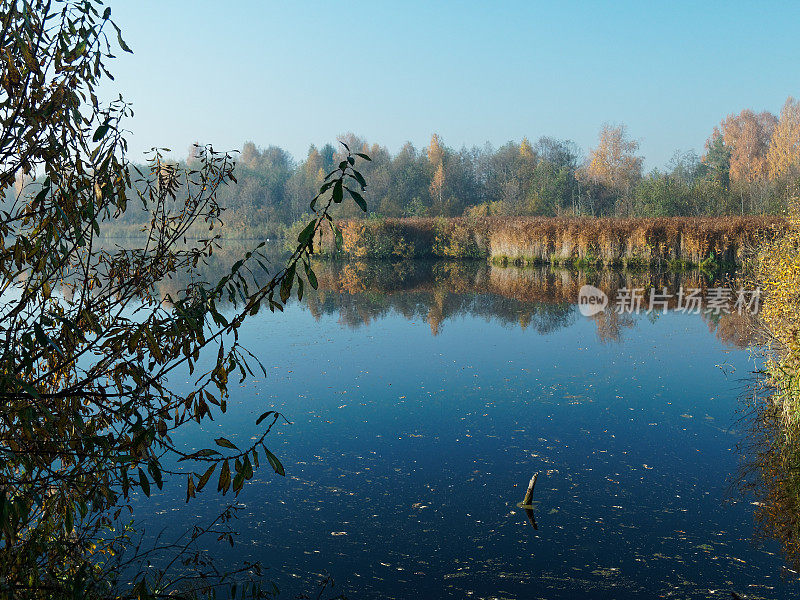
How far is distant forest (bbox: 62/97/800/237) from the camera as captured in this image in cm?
3169

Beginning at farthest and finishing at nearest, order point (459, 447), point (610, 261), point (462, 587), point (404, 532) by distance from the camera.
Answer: point (610, 261), point (459, 447), point (404, 532), point (462, 587)

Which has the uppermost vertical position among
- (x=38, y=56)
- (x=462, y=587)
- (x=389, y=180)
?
(x=389, y=180)

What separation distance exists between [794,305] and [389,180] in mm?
41883

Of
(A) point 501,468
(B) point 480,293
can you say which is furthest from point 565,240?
(A) point 501,468

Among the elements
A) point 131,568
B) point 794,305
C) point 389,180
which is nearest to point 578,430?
point 794,305

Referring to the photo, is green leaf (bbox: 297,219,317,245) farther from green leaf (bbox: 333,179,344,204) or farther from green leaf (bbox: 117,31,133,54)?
green leaf (bbox: 117,31,133,54)

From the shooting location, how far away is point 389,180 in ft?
157

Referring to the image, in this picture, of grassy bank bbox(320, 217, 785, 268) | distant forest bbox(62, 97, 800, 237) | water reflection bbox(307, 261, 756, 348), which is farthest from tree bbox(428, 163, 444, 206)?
water reflection bbox(307, 261, 756, 348)

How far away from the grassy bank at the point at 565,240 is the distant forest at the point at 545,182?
6.10 m

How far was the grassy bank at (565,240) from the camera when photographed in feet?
70.5

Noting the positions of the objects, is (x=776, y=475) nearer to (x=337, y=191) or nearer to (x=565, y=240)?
(x=337, y=191)

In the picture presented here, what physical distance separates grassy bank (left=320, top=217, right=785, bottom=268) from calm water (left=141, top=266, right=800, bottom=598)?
1095 cm

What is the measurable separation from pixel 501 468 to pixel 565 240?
18658mm

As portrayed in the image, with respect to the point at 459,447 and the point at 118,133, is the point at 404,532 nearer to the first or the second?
the point at 459,447
